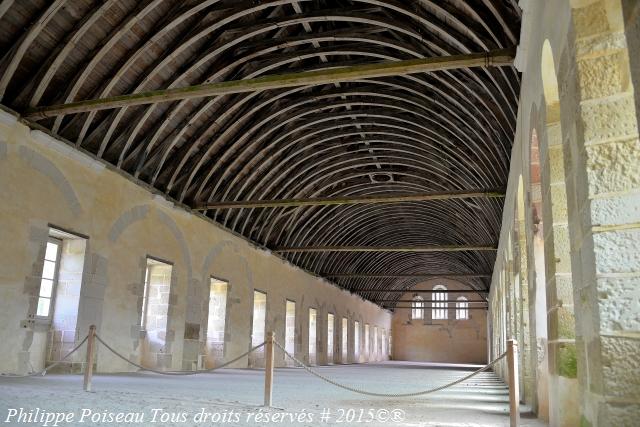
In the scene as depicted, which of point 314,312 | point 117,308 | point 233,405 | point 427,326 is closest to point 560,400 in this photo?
point 233,405

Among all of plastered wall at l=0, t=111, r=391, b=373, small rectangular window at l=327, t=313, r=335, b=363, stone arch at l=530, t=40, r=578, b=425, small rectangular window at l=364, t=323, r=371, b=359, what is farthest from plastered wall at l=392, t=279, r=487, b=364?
stone arch at l=530, t=40, r=578, b=425

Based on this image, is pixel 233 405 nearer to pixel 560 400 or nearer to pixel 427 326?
pixel 560 400

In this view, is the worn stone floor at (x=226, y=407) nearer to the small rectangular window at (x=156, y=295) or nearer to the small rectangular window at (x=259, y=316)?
the small rectangular window at (x=156, y=295)

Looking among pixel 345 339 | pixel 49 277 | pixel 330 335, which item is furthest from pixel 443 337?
pixel 49 277

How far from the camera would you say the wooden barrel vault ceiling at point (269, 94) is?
328 inches

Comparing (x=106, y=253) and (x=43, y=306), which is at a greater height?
(x=106, y=253)

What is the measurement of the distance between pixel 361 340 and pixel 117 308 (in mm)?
21960

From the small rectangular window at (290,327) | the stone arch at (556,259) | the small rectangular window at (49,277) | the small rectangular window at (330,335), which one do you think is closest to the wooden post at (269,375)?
the stone arch at (556,259)

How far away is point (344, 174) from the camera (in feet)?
57.1

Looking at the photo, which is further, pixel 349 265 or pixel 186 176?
pixel 349 265

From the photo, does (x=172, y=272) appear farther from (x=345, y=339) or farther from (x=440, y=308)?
(x=440, y=308)

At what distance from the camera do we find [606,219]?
114 inches

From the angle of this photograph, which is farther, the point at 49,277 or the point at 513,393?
the point at 49,277

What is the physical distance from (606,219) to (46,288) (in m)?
9.06
